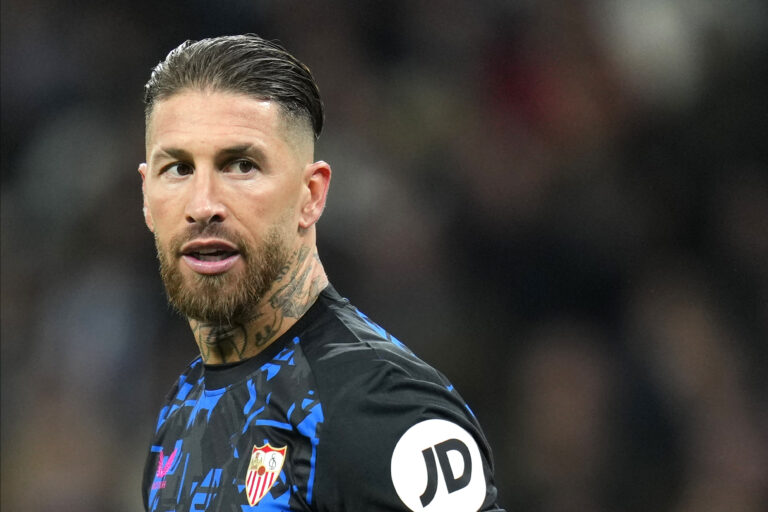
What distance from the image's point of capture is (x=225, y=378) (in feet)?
8.82

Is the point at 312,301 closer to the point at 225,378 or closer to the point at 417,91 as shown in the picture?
the point at 225,378

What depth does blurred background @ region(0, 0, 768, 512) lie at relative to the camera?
520 centimetres

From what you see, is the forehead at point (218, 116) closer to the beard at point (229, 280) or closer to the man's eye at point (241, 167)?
the man's eye at point (241, 167)

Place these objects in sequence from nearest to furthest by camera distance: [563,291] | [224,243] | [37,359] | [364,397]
A: [364,397]
[224,243]
[563,291]
[37,359]

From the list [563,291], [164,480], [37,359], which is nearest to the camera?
[164,480]

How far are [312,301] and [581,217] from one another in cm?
310

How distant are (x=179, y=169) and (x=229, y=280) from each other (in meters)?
0.32

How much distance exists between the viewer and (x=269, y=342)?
2641mm

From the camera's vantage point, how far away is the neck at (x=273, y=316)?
2652 mm

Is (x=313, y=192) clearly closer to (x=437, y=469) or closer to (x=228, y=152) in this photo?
(x=228, y=152)

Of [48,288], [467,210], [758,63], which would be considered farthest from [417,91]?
[48,288]

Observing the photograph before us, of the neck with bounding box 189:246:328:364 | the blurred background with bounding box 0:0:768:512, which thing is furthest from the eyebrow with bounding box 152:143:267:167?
the blurred background with bounding box 0:0:768:512

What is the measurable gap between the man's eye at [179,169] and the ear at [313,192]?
0.98ft

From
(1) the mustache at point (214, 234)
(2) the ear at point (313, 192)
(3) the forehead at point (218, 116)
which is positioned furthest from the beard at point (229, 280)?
(3) the forehead at point (218, 116)
